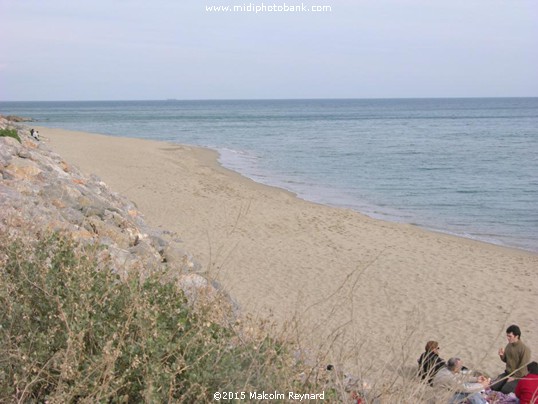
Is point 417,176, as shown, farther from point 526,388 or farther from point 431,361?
point 526,388

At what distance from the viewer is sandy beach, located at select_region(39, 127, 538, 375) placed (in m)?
8.80

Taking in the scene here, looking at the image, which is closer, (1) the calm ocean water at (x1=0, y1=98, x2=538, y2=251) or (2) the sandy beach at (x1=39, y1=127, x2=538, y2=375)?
(2) the sandy beach at (x1=39, y1=127, x2=538, y2=375)

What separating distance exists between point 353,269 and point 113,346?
31.1 feet

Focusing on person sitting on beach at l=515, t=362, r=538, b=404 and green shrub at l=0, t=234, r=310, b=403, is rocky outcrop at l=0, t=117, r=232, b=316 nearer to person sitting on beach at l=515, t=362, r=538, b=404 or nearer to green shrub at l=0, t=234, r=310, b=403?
green shrub at l=0, t=234, r=310, b=403

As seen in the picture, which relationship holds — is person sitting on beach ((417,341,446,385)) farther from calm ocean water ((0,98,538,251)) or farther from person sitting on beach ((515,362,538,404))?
calm ocean water ((0,98,538,251))

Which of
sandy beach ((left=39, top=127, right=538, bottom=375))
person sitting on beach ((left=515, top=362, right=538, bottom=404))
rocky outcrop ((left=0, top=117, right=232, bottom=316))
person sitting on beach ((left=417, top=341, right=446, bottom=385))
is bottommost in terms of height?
sandy beach ((left=39, top=127, right=538, bottom=375))

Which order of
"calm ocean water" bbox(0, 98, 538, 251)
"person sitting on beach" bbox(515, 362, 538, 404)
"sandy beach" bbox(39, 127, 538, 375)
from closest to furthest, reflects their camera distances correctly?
"person sitting on beach" bbox(515, 362, 538, 404)
"sandy beach" bbox(39, 127, 538, 375)
"calm ocean water" bbox(0, 98, 538, 251)

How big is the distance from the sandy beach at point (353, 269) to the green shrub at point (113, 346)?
20.3 inches

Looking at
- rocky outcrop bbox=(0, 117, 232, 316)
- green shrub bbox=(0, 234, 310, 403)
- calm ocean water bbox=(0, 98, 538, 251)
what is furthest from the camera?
calm ocean water bbox=(0, 98, 538, 251)

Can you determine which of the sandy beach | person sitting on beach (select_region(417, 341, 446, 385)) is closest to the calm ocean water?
the sandy beach

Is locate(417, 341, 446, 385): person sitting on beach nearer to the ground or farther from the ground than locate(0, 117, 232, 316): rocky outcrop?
nearer to the ground

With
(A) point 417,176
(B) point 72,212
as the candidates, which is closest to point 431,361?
(B) point 72,212

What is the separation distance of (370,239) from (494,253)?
9.29ft

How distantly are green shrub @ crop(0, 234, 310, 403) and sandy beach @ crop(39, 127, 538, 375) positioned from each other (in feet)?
1.69
